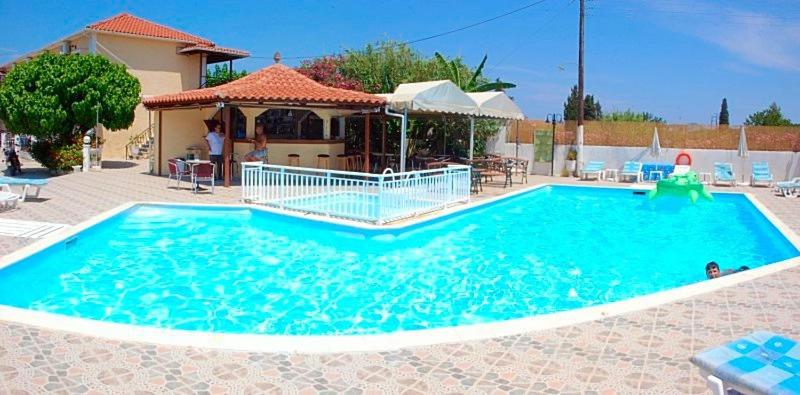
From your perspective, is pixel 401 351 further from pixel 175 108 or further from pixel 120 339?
pixel 175 108

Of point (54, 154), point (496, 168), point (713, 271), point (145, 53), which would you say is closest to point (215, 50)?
point (145, 53)

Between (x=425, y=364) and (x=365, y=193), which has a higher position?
(x=365, y=193)

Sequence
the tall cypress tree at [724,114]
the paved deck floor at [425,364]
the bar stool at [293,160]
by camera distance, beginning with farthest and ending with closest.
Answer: the tall cypress tree at [724,114] → the bar stool at [293,160] → the paved deck floor at [425,364]

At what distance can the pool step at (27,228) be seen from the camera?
30.6ft

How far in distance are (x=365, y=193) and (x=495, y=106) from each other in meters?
8.11

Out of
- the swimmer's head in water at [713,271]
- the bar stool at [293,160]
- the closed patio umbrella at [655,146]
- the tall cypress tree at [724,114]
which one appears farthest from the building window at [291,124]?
the tall cypress tree at [724,114]

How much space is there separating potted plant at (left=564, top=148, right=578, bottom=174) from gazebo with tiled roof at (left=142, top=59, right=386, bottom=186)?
391 inches

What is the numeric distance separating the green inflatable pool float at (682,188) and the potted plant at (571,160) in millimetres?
6221

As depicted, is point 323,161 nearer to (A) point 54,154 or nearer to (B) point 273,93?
(B) point 273,93

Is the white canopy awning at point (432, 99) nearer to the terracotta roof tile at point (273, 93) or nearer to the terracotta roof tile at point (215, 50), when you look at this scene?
the terracotta roof tile at point (273, 93)

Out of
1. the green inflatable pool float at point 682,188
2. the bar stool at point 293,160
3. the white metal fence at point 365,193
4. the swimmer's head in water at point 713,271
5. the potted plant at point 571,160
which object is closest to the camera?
the swimmer's head in water at point 713,271

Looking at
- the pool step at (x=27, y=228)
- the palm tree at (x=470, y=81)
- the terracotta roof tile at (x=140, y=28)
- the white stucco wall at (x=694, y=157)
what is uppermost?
the terracotta roof tile at (x=140, y=28)

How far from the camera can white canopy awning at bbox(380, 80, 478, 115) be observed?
627 inches

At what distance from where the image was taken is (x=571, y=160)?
25.2 m
